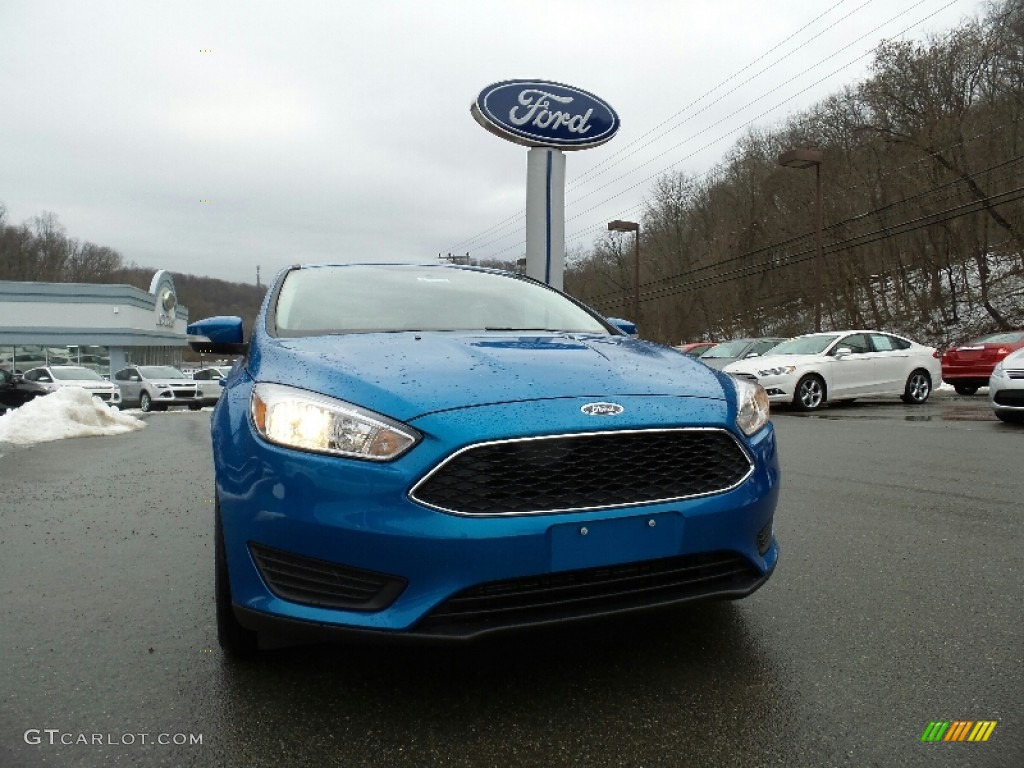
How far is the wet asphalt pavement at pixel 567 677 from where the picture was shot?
6.25 feet

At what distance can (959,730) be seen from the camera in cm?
196

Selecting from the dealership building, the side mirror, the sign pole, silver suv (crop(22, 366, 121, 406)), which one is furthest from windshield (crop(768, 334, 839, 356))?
the dealership building

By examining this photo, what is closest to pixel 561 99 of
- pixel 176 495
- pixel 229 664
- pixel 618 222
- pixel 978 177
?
pixel 176 495

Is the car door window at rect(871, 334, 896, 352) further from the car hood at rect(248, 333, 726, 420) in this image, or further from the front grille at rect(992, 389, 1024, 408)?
the car hood at rect(248, 333, 726, 420)

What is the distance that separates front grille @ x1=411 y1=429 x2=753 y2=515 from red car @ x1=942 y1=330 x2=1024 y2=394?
50.9ft

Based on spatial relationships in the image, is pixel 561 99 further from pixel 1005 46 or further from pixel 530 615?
pixel 1005 46

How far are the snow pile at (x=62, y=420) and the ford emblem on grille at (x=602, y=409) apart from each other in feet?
32.7

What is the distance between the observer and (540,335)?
10.1 ft

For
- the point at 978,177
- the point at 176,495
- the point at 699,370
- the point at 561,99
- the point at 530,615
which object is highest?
the point at 978,177

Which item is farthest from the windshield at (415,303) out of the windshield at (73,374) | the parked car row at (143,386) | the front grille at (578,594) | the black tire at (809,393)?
the windshield at (73,374)

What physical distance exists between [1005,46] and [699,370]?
3509 cm

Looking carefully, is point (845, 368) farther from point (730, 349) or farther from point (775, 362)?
point (730, 349)

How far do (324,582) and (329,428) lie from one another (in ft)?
1.38

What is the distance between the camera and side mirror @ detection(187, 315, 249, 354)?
11.1 feet
